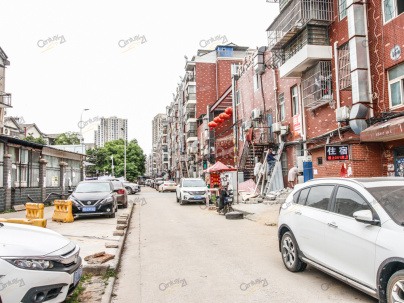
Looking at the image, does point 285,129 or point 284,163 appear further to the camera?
point 284,163

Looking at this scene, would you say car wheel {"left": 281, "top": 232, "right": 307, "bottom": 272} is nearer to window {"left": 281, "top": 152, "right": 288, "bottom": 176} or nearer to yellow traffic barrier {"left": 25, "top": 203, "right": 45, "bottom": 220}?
yellow traffic barrier {"left": 25, "top": 203, "right": 45, "bottom": 220}

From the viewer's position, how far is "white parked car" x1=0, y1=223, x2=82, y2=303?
3.42m

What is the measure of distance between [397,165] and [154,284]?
9.91m

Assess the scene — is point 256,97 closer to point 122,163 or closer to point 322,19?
point 322,19

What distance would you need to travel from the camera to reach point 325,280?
528 centimetres

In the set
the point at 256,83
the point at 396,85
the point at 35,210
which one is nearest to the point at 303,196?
the point at 396,85

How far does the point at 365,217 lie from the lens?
4.05m

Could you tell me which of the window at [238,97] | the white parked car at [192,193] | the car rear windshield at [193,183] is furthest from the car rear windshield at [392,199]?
the window at [238,97]

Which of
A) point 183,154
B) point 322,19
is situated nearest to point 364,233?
point 322,19

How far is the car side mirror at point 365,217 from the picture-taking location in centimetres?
402

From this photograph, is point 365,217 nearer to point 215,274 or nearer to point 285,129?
point 215,274

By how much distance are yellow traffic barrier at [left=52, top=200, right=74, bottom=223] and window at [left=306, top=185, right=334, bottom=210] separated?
9.72m

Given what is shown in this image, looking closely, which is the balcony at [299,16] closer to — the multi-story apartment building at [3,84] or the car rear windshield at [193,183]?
the car rear windshield at [193,183]

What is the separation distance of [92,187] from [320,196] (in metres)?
10.8
